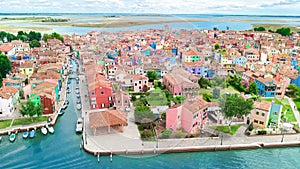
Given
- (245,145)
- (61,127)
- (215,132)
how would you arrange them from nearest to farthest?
(245,145) < (215,132) < (61,127)

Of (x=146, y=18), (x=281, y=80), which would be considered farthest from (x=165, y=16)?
(x=281, y=80)

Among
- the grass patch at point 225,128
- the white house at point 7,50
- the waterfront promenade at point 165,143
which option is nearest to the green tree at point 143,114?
the waterfront promenade at point 165,143

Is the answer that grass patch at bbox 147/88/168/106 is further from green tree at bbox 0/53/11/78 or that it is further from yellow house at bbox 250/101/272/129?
green tree at bbox 0/53/11/78

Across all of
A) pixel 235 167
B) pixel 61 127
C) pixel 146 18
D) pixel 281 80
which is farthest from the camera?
pixel 281 80

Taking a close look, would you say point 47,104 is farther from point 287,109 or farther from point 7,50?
point 7,50

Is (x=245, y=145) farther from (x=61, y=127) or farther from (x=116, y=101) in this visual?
(x=61, y=127)

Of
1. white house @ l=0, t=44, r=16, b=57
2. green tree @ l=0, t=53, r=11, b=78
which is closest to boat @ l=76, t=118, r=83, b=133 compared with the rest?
green tree @ l=0, t=53, r=11, b=78

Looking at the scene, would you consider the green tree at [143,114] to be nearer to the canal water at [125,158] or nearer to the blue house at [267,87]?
the canal water at [125,158]
